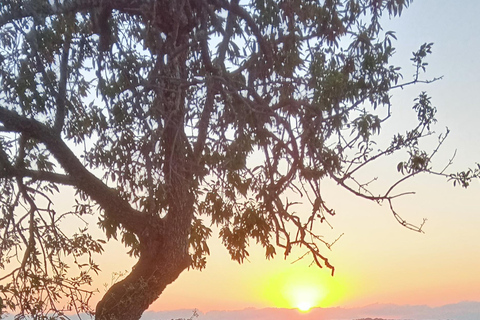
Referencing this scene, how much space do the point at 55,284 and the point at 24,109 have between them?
190 cm

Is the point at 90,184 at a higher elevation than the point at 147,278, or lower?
higher

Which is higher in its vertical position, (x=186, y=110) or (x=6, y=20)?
(x=6, y=20)

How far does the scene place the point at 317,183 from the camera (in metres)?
5.75

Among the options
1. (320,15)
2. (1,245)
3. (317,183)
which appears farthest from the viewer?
(1,245)

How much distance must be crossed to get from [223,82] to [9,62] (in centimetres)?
236

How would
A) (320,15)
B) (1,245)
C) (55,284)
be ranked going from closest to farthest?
(55,284)
(320,15)
(1,245)

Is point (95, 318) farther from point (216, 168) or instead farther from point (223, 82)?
point (223, 82)

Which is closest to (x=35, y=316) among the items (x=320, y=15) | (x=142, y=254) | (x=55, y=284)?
(x=55, y=284)

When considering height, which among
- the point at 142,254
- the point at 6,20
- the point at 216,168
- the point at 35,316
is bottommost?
the point at 35,316

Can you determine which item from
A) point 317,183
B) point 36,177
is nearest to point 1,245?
point 36,177

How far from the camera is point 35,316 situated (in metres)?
6.06

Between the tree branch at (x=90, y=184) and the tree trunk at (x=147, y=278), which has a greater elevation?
the tree branch at (x=90, y=184)

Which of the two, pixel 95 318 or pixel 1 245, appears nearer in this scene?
pixel 95 318

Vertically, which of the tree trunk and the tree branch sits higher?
the tree branch
